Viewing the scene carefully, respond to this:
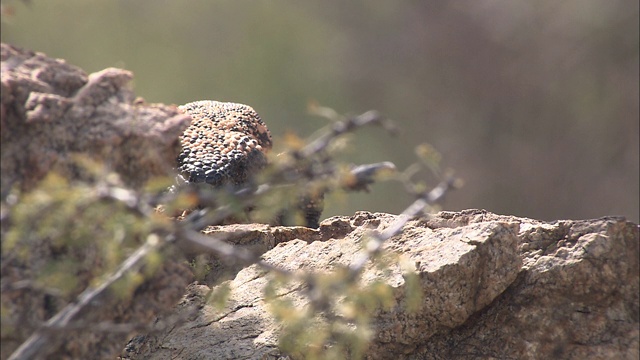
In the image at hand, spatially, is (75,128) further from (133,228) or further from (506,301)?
(506,301)

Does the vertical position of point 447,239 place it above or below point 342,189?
above

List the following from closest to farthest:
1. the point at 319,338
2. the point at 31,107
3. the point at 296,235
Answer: the point at 319,338, the point at 31,107, the point at 296,235

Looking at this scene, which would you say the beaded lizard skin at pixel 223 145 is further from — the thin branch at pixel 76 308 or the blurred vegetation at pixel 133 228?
the thin branch at pixel 76 308

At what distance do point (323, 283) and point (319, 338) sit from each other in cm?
13

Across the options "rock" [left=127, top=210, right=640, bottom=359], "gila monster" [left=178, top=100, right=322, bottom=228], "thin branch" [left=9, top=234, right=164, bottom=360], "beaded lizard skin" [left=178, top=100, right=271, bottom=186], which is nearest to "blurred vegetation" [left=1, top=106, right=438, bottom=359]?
"thin branch" [left=9, top=234, right=164, bottom=360]

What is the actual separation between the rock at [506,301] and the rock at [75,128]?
22.8 inches

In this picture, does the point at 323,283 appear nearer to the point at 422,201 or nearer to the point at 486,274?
the point at 422,201

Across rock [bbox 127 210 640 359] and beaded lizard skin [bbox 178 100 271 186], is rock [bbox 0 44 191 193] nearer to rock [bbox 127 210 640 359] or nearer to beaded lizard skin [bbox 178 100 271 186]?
rock [bbox 127 210 640 359]

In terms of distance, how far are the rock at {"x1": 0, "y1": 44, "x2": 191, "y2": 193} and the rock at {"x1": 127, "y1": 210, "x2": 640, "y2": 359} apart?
1.90 ft

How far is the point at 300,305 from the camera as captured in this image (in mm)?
2004

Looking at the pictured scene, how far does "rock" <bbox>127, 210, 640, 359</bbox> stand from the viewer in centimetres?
186

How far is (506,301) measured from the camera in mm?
1958

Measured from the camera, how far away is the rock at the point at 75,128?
1.59 metres

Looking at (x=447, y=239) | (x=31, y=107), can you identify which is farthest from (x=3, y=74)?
(x=447, y=239)
